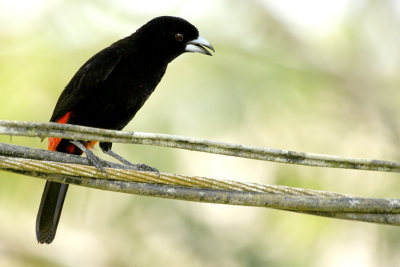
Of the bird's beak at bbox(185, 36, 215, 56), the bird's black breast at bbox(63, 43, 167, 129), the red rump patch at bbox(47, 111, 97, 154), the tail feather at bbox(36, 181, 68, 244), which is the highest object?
the bird's beak at bbox(185, 36, 215, 56)

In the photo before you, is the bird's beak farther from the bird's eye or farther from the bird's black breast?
the bird's black breast

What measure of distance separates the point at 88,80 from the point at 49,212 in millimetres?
848

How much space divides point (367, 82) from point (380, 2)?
3.66 ft

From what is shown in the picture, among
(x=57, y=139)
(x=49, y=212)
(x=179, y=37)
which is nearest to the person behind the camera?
(x=49, y=212)

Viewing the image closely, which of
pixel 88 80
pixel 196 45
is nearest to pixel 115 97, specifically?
pixel 88 80

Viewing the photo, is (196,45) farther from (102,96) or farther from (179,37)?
(102,96)

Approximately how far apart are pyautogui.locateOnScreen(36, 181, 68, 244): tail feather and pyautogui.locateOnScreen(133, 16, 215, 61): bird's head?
1.19m

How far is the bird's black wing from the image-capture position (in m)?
3.81

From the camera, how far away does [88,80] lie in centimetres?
382

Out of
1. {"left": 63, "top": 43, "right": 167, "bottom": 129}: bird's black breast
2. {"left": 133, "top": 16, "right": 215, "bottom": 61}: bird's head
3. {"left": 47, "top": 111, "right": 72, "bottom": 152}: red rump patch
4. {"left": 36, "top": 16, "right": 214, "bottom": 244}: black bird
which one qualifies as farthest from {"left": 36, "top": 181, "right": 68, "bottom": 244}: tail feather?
{"left": 133, "top": 16, "right": 215, "bottom": 61}: bird's head

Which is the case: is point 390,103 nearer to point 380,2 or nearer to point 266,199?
point 380,2

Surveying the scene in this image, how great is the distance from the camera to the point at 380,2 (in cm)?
839

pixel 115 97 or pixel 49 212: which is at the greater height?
pixel 115 97

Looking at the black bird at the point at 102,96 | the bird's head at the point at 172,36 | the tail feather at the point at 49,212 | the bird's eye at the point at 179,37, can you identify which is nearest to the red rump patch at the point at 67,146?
the black bird at the point at 102,96
